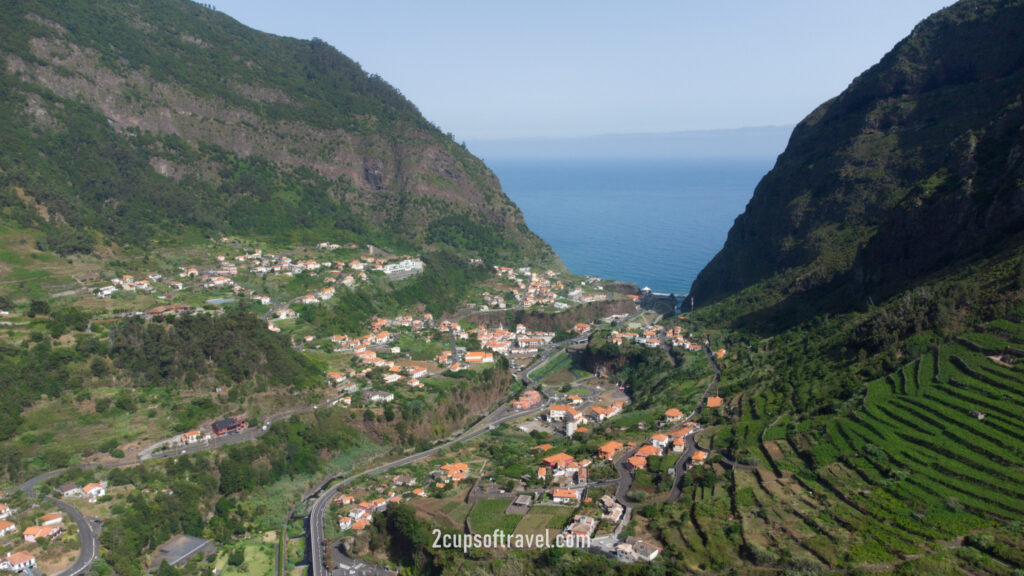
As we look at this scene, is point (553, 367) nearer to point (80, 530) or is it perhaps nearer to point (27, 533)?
point (80, 530)

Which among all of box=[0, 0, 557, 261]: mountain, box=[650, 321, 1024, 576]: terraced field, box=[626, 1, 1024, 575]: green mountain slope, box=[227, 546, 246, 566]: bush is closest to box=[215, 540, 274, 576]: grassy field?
box=[227, 546, 246, 566]: bush

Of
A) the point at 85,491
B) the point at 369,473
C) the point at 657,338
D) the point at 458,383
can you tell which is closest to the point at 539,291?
the point at 657,338

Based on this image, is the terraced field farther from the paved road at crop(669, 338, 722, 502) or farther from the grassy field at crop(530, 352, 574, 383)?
the grassy field at crop(530, 352, 574, 383)

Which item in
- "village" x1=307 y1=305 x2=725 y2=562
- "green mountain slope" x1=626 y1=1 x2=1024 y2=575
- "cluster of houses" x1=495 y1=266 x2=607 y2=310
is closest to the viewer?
"green mountain slope" x1=626 y1=1 x2=1024 y2=575

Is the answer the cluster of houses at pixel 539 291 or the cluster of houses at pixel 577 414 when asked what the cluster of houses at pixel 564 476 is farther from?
the cluster of houses at pixel 539 291

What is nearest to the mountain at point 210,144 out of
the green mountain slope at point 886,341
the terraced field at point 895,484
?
the green mountain slope at point 886,341

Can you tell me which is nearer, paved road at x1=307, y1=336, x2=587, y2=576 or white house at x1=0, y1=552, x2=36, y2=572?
white house at x1=0, y1=552, x2=36, y2=572
